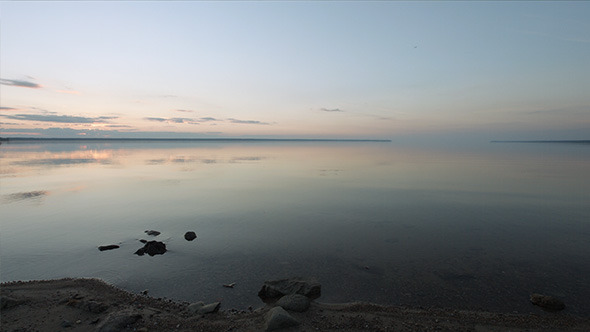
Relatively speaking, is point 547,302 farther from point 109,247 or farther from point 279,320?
point 109,247

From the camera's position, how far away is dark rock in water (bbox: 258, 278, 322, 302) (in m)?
11.2

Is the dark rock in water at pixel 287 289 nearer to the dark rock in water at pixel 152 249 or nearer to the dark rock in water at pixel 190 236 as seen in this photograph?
the dark rock in water at pixel 152 249

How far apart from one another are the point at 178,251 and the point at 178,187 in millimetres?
19922

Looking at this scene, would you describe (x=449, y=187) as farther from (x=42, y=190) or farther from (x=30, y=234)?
(x=42, y=190)

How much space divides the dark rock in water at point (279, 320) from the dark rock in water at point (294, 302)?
70 centimetres

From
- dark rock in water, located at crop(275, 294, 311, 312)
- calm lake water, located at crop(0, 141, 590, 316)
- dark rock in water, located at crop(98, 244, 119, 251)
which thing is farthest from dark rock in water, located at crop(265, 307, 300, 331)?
dark rock in water, located at crop(98, 244, 119, 251)

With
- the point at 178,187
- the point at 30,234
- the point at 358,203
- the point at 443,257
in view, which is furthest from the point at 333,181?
the point at 30,234

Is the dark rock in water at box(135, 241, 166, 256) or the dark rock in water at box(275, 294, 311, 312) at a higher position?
the dark rock in water at box(275, 294, 311, 312)

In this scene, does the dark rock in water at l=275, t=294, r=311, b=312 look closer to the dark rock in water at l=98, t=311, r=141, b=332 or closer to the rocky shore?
the rocky shore

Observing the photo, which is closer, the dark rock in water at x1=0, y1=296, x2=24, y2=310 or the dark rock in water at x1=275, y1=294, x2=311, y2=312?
the dark rock in water at x1=0, y1=296, x2=24, y2=310

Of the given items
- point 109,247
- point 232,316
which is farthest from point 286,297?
point 109,247

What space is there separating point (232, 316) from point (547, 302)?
10675 mm

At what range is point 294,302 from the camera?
10.2 meters

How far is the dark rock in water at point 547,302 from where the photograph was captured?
33.9 ft
